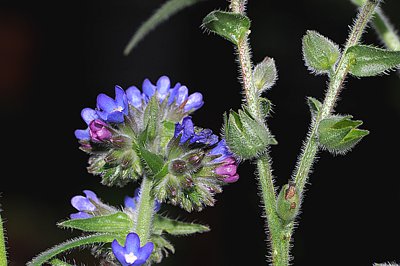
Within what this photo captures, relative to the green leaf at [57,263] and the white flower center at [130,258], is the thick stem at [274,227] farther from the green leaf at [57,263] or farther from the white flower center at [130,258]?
the green leaf at [57,263]

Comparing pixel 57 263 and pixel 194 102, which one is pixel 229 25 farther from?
pixel 57 263

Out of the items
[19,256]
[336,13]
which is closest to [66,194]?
[19,256]

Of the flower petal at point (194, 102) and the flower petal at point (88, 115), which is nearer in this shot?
the flower petal at point (88, 115)

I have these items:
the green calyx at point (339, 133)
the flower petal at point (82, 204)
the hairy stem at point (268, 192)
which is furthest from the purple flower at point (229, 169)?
the flower petal at point (82, 204)

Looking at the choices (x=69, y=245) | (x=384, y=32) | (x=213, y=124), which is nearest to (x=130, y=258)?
(x=69, y=245)

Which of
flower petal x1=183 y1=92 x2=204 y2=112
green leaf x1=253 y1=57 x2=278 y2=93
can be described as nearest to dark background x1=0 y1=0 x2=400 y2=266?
flower petal x1=183 y1=92 x2=204 y2=112

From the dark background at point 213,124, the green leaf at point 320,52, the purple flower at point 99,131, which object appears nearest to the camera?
the green leaf at point 320,52

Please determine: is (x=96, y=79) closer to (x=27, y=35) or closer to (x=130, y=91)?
(x=27, y=35)
